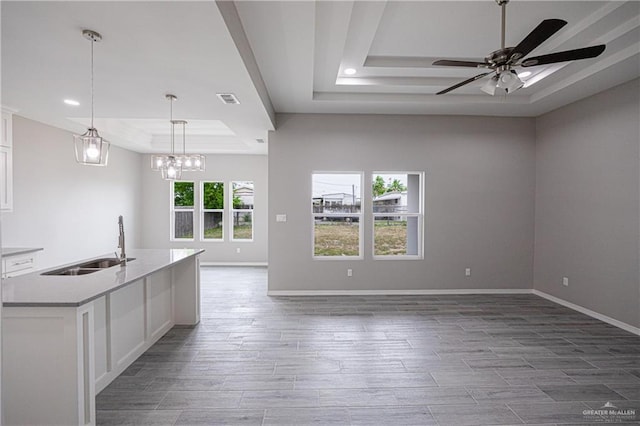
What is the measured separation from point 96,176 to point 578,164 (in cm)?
788

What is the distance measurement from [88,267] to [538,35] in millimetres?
4155

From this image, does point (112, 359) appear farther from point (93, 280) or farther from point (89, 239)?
point (89, 239)

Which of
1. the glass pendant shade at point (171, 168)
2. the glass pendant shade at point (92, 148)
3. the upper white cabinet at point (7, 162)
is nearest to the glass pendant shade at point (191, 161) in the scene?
the glass pendant shade at point (171, 168)

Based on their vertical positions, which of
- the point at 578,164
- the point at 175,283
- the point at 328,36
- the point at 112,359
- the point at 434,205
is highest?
the point at 328,36

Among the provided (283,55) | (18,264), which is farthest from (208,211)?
(283,55)

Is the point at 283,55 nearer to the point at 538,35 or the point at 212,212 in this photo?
the point at 538,35

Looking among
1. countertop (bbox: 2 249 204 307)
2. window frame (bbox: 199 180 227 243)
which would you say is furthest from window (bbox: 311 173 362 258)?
window frame (bbox: 199 180 227 243)

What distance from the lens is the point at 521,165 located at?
5.47 meters

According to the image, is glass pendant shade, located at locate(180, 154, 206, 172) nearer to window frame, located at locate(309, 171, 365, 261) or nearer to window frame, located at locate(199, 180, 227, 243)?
window frame, located at locate(309, 171, 365, 261)

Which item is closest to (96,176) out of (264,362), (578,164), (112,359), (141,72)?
(141,72)

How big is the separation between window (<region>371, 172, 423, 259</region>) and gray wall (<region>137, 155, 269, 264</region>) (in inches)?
132

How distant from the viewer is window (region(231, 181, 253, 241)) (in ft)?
26.9

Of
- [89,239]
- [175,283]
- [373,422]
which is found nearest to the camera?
[373,422]

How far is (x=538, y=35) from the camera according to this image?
7.43 ft
